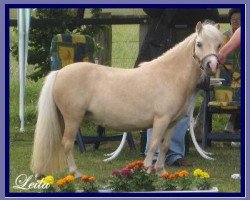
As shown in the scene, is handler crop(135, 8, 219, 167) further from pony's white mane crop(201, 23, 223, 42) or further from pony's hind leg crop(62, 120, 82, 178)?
pony's white mane crop(201, 23, 223, 42)

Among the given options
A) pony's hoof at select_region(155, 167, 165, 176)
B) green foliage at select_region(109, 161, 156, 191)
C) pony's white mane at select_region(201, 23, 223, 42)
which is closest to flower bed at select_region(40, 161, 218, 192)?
green foliage at select_region(109, 161, 156, 191)

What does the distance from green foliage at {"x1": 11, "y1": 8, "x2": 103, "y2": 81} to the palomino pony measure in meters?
3.06

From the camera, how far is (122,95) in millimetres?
6547

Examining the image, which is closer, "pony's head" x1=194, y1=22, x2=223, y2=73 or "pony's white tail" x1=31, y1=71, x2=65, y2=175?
"pony's head" x1=194, y1=22, x2=223, y2=73

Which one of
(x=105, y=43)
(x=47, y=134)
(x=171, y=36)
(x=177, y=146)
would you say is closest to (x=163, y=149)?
(x=47, y=134)

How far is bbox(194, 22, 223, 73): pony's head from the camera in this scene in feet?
20.6

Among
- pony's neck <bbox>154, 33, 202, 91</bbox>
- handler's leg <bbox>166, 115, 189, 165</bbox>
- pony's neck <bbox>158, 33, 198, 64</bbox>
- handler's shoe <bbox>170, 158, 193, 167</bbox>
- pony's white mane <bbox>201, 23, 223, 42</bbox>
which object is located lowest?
handler's shoe <bbox>170, 158, 193, 167</bbox>

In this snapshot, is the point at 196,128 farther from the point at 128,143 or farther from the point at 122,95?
the point at 122,95

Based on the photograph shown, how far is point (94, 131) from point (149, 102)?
11.8 feet

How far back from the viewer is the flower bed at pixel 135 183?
6324 millimetres

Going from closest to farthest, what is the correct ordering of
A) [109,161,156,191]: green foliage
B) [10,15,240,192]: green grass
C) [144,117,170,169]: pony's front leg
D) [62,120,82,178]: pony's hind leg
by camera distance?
[109,161,156,191]: green foliage, [144,117,170,169]: pony's front leg, [62,120,82,178]: pony's hind leg, [10,15,240,192]: green grass

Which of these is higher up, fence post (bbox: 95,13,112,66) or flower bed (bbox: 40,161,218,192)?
fence post (bbox: 95,13,112,66)

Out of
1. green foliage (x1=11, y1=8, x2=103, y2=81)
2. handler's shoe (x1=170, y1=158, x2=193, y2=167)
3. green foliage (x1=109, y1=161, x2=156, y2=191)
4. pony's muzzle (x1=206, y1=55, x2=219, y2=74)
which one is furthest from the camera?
green foliage (x1=11, y1=8, x2=103, y2=81)

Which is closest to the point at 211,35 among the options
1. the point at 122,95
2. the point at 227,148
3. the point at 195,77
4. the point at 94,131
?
the point at 195,77
